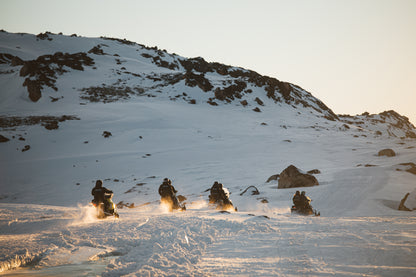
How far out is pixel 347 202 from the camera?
11.1 meters

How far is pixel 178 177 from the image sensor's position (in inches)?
776

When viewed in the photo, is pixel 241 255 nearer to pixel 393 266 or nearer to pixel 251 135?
pixel 393 266

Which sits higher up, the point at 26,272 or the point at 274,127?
the point at 274,127

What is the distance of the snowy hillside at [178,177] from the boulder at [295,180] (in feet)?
2.09

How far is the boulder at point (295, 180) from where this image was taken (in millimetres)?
14375

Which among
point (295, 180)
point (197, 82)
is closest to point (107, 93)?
point (197, 82)

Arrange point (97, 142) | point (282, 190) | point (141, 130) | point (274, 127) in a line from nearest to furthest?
point (282, 190) → point (97, 142) → point (141, 130) → point (274, 127)

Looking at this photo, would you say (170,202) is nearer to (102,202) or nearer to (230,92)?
(102,202)

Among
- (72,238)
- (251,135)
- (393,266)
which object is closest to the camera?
(393,266)

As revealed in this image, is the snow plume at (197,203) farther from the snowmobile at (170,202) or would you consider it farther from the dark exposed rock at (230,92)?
the dark exposed rock at (230,92)

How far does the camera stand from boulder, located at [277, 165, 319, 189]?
14.4m

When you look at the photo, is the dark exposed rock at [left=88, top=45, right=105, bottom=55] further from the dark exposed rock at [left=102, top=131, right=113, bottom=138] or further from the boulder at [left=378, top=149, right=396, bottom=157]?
the boulder at [left=378, top=149, right=396, bottom=157]

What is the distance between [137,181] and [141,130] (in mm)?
16012

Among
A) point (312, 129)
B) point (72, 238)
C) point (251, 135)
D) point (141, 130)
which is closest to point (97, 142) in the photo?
point (141, 130)
